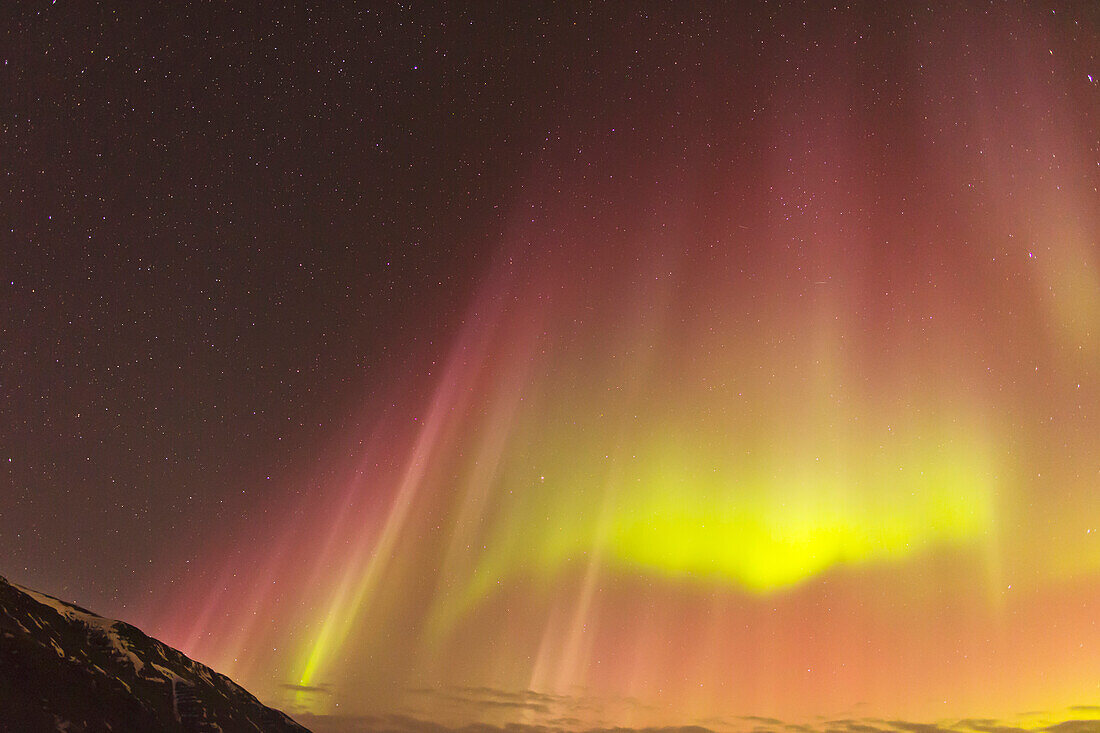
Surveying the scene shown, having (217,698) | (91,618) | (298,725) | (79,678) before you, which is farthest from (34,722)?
(298,725)

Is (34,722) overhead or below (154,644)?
below

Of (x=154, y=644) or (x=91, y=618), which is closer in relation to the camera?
(x=91, y=618)

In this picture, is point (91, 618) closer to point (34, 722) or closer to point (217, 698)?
point (217, 698)

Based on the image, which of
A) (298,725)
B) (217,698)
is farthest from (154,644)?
(298,725)

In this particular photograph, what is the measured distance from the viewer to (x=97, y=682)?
93.7m

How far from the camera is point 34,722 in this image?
72.9m

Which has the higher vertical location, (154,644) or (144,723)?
(154,644)

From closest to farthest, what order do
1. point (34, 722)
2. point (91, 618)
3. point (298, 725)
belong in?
point (34, 722) → point (91, 618) → point (298, 725)

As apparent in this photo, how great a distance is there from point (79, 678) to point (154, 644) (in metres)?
33.9

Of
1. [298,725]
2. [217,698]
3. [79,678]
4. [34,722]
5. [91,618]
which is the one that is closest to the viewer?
[34,722]

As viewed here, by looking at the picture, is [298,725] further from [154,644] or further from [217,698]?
[154,644]

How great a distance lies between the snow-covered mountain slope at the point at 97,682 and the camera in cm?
7931

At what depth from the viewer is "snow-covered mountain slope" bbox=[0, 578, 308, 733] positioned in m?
79.3

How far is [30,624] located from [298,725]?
50238mm
